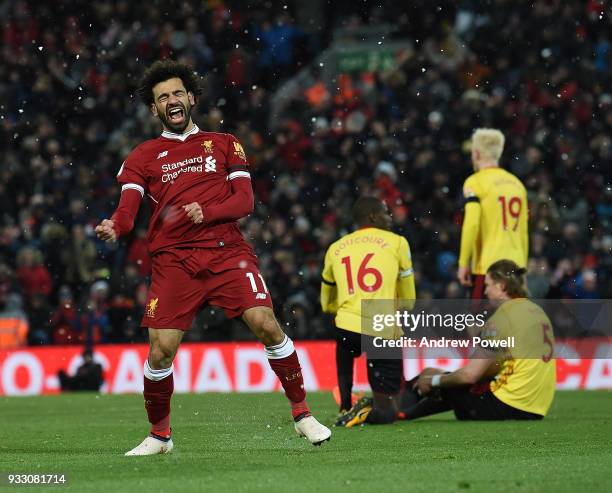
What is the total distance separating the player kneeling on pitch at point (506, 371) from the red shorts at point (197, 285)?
285 cm

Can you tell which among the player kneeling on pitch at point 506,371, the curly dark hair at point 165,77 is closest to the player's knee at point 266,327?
the curly dark hair at point 165,77

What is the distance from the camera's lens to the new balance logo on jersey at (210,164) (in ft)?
25.0

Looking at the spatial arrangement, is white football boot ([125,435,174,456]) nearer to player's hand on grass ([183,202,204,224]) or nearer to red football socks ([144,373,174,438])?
red football socks ([144,373,174,438])

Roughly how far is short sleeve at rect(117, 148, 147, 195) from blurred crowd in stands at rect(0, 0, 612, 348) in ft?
29.1

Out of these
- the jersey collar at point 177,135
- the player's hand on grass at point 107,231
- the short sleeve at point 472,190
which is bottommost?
the short sleeve at point 472,190

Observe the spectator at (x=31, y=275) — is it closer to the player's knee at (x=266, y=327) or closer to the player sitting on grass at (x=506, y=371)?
the player sitting on grass at (x=506, y=371)

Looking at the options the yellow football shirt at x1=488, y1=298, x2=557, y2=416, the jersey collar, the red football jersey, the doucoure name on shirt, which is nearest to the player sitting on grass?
the yellow football shirt at x1=488, y1=298, x2=557, y2=416

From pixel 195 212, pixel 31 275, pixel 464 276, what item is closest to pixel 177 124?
pixel 195 212

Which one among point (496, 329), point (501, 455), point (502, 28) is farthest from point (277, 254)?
point (501, 455)

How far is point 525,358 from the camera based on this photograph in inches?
391

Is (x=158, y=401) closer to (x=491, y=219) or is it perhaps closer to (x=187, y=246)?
(x=187, y=246)

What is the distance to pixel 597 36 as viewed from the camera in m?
20.6

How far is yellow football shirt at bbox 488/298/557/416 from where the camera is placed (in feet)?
32.4

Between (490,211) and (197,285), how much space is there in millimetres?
4613
